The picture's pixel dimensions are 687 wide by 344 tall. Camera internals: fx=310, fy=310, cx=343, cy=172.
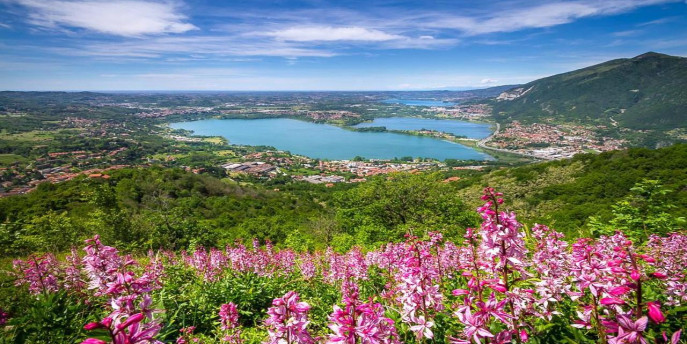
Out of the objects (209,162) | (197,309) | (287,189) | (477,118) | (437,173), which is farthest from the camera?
(477,118)

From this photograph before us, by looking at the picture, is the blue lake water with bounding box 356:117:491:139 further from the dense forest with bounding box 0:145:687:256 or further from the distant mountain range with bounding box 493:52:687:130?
the dense forest with bounding box 0:145:687:256

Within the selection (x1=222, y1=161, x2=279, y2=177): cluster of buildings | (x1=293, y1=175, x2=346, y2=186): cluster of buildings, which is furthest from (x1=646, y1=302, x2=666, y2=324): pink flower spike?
(x1=222, y1=161, x2=279, y2=177): cluster of buildings

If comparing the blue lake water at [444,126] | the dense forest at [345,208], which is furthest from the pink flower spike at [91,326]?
the blue lake water at [444,126]

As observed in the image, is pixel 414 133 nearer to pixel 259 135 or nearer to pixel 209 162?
pixel 259 135

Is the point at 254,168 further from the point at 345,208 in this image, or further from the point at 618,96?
the point at 618,96

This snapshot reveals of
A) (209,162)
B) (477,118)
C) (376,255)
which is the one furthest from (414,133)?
(376,255)

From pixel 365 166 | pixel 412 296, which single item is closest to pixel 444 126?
pixel 365 166

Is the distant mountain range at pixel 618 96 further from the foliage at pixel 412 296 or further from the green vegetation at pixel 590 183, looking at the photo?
the foliage at pixel 412 296
